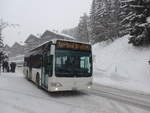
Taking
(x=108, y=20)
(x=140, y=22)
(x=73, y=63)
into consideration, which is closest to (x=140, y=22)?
(x=140, y=22)

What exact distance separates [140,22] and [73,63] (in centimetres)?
1421

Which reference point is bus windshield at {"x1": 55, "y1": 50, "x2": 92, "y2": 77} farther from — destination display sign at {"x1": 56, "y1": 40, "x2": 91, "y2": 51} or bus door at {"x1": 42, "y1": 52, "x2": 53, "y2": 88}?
bus door at {"x1": 42, "y1": 52, "x2": 53, "y2": 88}

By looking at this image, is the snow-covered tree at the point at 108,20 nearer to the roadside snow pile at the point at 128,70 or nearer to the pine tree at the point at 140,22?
the roadside snow pile at the point at 128,70

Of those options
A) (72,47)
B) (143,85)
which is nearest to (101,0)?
(143,85)

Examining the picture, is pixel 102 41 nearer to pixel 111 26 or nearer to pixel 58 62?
pixel 111 26

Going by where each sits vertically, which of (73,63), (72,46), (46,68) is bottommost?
(46,68)

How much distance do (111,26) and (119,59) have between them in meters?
9.74

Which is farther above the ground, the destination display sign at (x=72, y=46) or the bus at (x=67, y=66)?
the destination display sign at (x=72, y=46)

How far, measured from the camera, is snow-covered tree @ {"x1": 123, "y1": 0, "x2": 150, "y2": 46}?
66.5 feet

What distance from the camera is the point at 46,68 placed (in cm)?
1016

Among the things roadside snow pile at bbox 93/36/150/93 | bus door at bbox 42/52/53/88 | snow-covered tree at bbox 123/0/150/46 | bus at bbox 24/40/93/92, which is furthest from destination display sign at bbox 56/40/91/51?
snow-covered tree at bbox 123/0/150/46

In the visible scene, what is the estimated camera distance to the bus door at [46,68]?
31.3 ft

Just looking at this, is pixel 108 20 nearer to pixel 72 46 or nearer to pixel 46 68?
pixel 72 46

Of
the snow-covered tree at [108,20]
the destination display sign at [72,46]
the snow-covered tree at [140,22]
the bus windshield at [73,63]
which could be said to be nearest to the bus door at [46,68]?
the bus windshield at [73,63]
